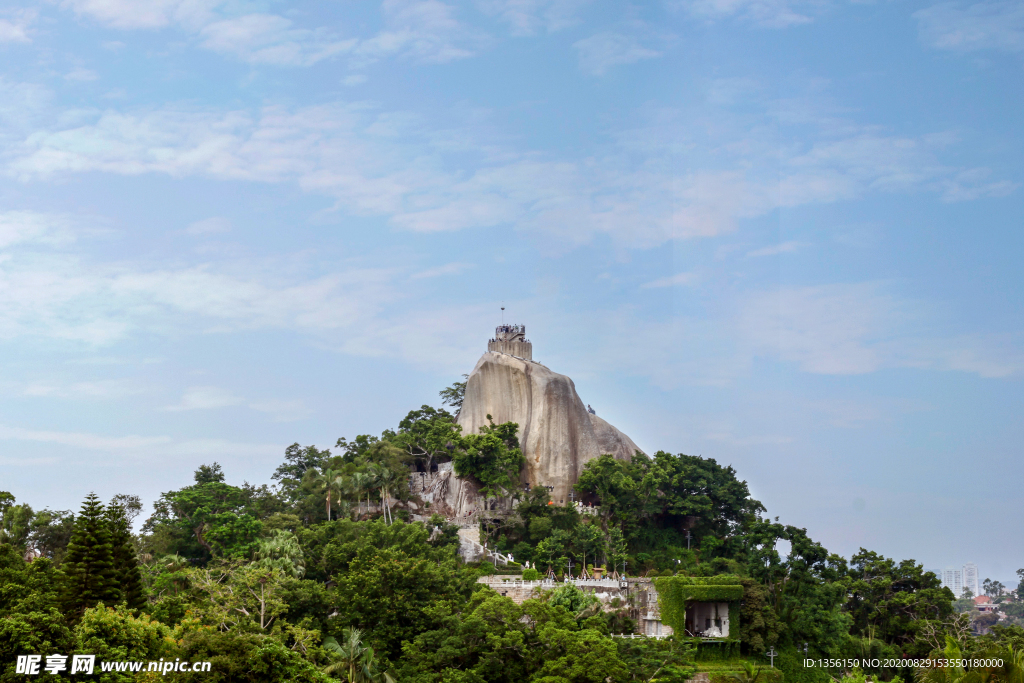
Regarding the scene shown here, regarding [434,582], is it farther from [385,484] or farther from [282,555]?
[385,484]

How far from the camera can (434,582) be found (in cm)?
4050

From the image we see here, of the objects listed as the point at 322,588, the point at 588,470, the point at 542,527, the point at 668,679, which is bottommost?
the point at 668,679

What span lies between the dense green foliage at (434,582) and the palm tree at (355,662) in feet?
0.24

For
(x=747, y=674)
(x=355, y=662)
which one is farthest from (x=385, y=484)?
(x=747, y=674)

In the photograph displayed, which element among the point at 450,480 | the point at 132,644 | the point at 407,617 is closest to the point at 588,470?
the point at 450,480

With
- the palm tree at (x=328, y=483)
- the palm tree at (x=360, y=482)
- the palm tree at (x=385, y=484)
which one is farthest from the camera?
the palm tree at (x=385, y=484)

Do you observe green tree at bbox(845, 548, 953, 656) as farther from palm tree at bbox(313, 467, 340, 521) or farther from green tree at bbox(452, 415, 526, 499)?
palm tree at bbox(313, 467, 340, 521)

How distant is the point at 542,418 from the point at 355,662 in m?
28.8

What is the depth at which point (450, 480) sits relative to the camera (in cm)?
6081

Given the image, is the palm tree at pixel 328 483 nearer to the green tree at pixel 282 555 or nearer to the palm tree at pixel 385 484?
the palm tree at pixel 385 484

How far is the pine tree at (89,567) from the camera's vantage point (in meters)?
34.1

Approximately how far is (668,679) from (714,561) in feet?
51.6

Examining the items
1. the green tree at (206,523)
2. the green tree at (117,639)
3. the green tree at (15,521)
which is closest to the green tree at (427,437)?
the green tree at (206,523)

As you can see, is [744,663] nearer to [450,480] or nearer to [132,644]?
[450,480]
